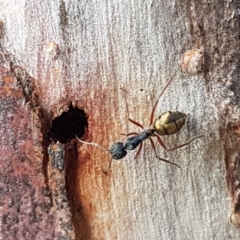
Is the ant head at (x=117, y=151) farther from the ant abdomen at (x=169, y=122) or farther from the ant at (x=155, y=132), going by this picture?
the ant abdomen at (x=169, y=122)

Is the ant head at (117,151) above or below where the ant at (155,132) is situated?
below

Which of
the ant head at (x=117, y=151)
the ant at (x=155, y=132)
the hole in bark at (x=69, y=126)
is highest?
the hole in bark at (x=69, y=126)

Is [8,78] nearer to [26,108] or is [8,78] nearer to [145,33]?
[26,108]

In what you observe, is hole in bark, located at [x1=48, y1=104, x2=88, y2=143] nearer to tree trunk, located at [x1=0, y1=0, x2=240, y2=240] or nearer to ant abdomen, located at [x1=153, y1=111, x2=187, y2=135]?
tree trunk, located at [x1=0, y1=0, x2=240, y2=240]

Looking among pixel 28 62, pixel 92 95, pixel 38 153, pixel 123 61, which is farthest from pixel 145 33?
pixel 38 153

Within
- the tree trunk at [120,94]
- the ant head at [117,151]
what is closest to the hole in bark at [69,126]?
the tree trunk at [120,94]

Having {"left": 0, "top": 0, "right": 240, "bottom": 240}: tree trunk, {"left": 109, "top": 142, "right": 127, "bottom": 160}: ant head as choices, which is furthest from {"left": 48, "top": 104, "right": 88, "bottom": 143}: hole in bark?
{"left": 109, "top": 142, "right": 127, "bottom": 160}: ant head
